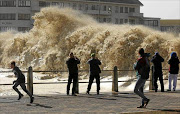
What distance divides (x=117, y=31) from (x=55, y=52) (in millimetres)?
8774

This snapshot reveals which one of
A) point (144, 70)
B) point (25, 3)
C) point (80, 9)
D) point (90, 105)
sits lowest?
point (90, 105)

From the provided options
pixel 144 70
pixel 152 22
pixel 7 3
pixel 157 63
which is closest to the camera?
pixel 144 70

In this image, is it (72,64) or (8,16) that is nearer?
(72,64)

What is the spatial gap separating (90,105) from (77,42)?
29.8m

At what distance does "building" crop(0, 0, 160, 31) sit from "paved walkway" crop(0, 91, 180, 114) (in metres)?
61.7

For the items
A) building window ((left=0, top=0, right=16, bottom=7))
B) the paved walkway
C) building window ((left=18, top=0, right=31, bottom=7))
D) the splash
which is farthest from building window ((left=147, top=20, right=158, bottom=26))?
the paved walkway

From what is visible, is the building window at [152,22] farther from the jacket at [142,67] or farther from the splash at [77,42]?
the jacket at [142,67]

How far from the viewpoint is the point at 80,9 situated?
85.5 metres

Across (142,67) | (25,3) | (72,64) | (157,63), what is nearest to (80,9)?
(25,3)

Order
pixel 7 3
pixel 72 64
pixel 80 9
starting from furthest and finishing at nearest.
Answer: pixel 80 9 < pixel 7 3 < pixel 72 64

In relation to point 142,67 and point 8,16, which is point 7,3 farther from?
point 142,67

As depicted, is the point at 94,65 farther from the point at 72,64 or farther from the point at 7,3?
the point at 7,3

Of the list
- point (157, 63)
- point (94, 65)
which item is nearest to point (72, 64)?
point (94, 65)

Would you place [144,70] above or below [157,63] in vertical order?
below
